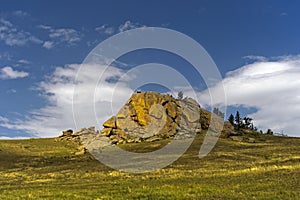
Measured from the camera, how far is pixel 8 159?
9025 cm

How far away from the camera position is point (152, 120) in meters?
120

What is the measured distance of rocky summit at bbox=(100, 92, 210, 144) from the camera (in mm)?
116250

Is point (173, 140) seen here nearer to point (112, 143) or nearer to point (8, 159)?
point (112, 143)

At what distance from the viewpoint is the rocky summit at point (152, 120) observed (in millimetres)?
116250

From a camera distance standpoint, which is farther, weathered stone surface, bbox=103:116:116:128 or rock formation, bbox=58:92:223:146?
weathered stone surface, bbox=103:116:116:128

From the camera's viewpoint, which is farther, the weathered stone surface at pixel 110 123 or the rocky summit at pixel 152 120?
the weathered stone surface at pixel 110 123

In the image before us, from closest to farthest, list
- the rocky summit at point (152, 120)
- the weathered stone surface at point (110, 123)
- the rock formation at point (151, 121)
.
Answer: the rock formation at point (151, 121) < the rocky summit at point (152, 120) < the weathered stone surface at point (110, 123)

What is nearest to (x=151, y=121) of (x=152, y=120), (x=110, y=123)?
(x=152, y=120)

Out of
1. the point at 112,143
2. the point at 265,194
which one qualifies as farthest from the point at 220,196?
the point at 112,143

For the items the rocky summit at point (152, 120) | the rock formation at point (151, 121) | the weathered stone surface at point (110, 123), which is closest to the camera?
the rock formation at point (151, 121)

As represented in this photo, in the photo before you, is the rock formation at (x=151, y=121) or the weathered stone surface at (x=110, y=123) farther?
the weathered stone surface at (x=110, y=123)

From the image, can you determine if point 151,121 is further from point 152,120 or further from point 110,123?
point 110,123

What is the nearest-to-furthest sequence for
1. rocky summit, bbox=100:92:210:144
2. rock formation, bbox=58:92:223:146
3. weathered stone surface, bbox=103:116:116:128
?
rock formation, bbox=58:92:223:146, rocky summit, bbox=100:92:210:144, weathered stone surface, bbox=103:116:116:128

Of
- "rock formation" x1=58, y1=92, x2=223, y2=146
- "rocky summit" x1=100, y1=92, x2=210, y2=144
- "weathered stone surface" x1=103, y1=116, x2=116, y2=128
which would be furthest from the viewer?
"weathered stone surface" x1=103, y1=116, x2=116, y2=128
